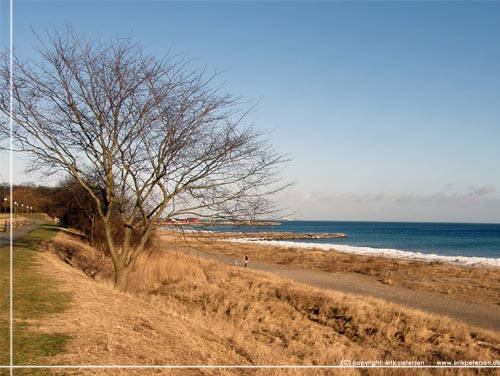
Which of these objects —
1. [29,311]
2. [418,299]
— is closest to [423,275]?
[418,299]

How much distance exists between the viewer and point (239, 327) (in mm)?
11008

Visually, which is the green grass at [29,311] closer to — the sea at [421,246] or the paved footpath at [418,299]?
the sea at [421,246]

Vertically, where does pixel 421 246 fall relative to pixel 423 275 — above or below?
below

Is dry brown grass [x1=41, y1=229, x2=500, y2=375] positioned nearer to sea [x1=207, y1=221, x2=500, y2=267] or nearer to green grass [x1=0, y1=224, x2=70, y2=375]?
Answer: green grass [x1=0, y1=224, x2=70, y2=375]

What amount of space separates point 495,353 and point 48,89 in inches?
464

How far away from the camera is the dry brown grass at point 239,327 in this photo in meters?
6.52

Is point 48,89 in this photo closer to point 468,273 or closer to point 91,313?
point 91,313

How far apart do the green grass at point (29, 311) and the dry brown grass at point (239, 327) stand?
0.86 feet

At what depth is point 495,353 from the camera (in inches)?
400

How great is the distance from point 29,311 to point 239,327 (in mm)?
5147

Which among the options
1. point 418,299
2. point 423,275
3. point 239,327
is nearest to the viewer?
point 239,327

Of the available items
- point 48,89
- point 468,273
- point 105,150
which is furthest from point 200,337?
point 468,273

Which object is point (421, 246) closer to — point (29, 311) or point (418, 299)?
point (418, 299)

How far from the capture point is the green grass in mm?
5230
